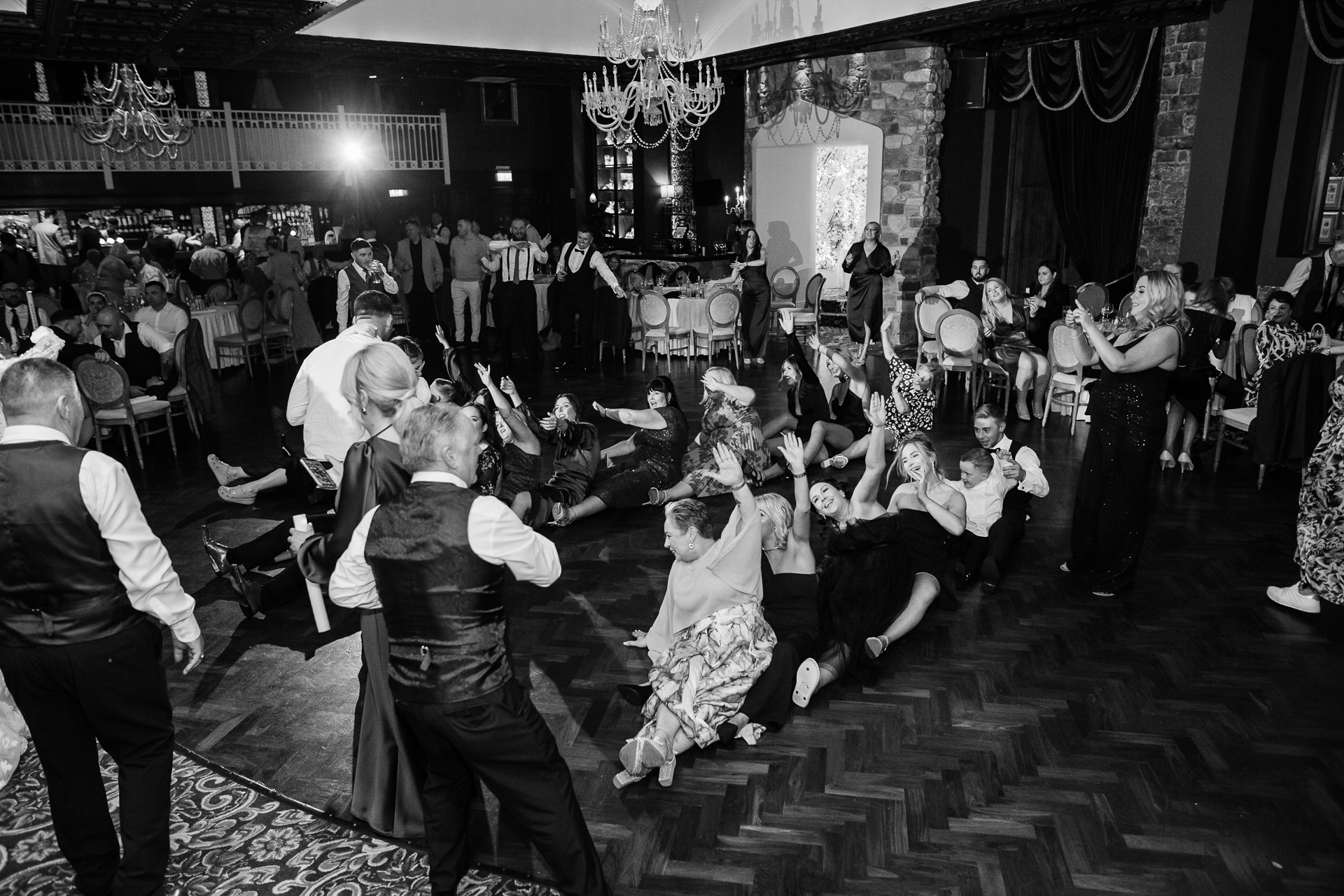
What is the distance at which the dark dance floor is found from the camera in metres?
2.73

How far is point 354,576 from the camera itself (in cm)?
235

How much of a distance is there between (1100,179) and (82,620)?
10345mm

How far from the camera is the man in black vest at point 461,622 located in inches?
83.6

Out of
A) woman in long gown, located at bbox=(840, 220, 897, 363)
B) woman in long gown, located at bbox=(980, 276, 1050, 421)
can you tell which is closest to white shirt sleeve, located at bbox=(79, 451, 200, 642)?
woman in long gown, located at bbox=(980, 276, 1050, 421)

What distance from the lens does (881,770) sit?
315cm

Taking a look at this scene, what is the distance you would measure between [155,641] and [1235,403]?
680 cm

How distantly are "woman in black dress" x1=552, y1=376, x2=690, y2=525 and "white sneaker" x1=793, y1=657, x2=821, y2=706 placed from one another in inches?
87.1

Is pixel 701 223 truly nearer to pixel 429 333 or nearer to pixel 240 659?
pixel 429 333

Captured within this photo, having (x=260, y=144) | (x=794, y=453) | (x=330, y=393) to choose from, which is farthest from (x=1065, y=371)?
(x=260, y=144)

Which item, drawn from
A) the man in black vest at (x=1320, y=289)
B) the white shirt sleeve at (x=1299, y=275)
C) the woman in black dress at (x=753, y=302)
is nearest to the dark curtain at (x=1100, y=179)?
the white shirt sleeve at (x=1299, y=275)

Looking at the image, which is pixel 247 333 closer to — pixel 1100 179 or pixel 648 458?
pixel 648 458

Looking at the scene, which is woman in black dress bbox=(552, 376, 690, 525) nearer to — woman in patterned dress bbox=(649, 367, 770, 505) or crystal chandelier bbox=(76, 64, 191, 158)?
woman in patterned dress bbox=(649, 367, 770, 505)

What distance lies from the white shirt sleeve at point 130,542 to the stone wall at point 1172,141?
346 inches

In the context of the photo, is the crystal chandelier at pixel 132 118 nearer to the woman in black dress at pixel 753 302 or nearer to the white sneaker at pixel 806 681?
the woman in black dress at pixel 753 302
